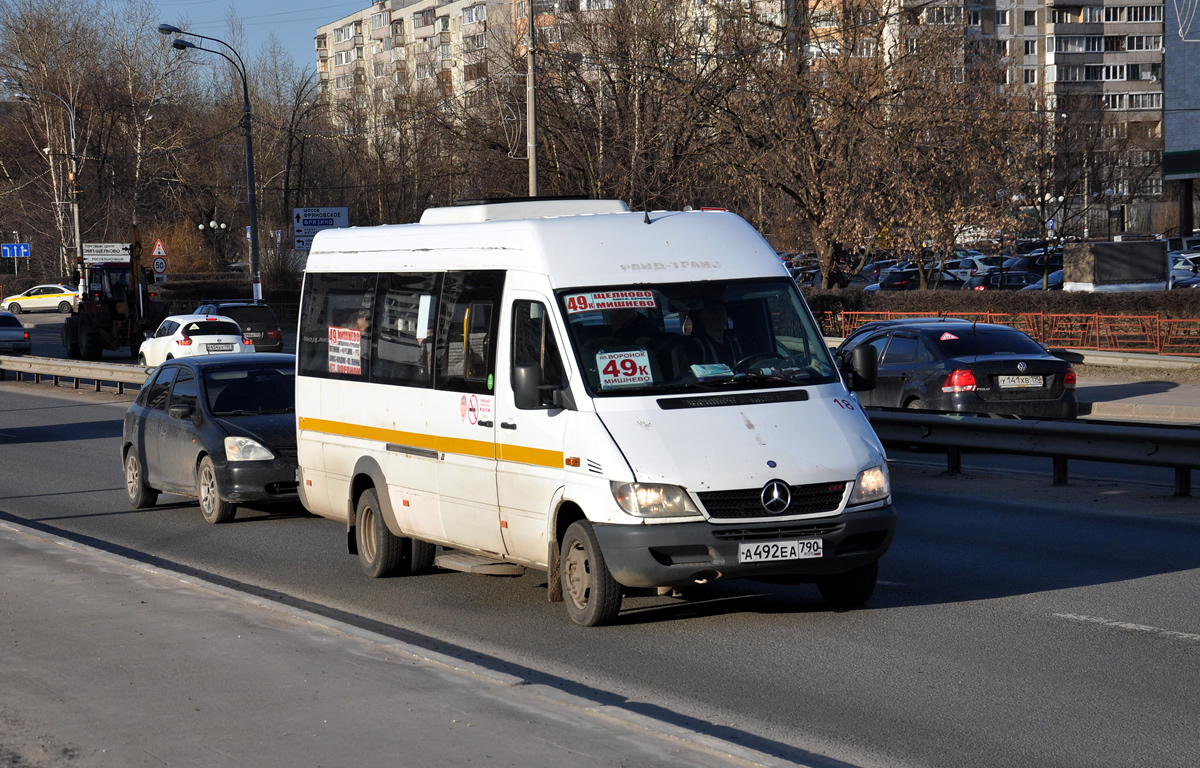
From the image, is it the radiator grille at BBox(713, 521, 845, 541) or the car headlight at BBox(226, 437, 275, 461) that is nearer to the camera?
the radiator grille at BBox(713, 521, 845, 541)

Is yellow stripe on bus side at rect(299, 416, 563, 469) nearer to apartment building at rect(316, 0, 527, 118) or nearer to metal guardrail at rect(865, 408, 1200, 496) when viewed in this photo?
metal guardrail at rect(865, 408, 1200, 496)

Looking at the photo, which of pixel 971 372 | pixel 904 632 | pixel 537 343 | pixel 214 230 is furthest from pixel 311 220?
pixel 214 230

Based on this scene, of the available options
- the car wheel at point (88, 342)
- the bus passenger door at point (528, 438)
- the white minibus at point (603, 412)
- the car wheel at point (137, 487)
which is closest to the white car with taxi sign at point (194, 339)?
the car wheel at point (88, 342)

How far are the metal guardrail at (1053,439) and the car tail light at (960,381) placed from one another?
1219 mm

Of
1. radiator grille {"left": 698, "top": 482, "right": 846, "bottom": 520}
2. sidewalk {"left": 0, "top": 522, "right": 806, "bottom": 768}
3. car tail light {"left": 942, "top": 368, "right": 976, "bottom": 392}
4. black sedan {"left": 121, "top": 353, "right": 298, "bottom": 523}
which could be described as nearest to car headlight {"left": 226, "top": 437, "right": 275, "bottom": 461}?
black sedan {"left": 121, "top": 353, "right": 298, "bottom": 523}

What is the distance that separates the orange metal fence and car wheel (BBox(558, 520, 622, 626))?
21887 mm

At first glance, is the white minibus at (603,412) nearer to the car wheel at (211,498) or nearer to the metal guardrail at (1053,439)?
the car wheel at (211,498)

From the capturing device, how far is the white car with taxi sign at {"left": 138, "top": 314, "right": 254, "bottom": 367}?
32.0 m

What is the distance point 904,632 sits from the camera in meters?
7.56

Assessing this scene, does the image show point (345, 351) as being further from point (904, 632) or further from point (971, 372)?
point (971, 372)

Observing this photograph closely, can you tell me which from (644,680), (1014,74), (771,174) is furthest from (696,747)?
(1014,74)

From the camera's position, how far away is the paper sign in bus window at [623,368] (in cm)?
782

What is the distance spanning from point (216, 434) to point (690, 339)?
6.26 metres

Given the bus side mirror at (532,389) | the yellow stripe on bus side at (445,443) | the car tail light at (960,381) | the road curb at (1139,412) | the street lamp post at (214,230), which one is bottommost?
the road curb at (1139,412)
